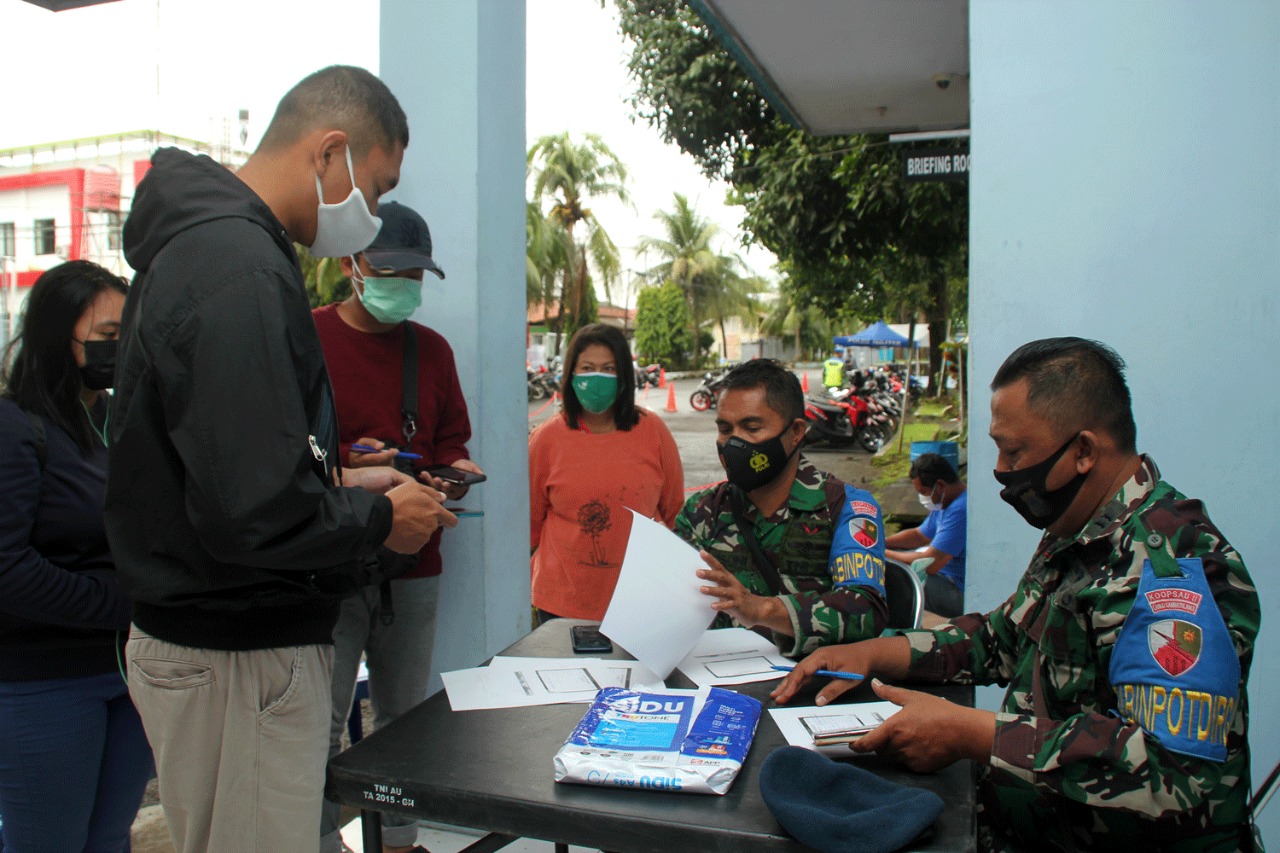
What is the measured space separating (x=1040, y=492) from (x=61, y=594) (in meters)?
2.03

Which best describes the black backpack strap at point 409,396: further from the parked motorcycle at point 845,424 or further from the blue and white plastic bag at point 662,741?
the parked motorcycle at point 845,424

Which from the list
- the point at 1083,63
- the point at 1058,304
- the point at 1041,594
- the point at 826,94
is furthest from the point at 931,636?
the point at 826,94

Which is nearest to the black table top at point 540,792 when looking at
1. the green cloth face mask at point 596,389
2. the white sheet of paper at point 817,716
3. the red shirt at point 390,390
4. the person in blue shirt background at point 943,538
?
the white sheet of paper at point 817,716

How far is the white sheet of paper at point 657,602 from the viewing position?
5.65 feet

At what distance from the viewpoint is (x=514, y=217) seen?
315 centimetres

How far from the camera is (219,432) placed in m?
1.27

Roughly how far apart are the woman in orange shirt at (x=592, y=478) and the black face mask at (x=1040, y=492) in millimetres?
1580

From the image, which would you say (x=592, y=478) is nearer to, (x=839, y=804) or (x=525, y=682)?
(x=525, y=682)

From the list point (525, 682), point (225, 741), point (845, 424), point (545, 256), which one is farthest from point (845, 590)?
point (545, 256)

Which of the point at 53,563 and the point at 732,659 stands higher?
the point at 53,563

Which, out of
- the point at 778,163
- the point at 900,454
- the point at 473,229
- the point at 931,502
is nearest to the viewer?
the point at 473,229

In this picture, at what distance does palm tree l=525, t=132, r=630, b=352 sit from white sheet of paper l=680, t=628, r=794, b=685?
31.3 m

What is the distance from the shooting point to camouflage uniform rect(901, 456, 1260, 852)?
1.28 m

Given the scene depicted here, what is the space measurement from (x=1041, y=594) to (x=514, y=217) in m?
2.19
